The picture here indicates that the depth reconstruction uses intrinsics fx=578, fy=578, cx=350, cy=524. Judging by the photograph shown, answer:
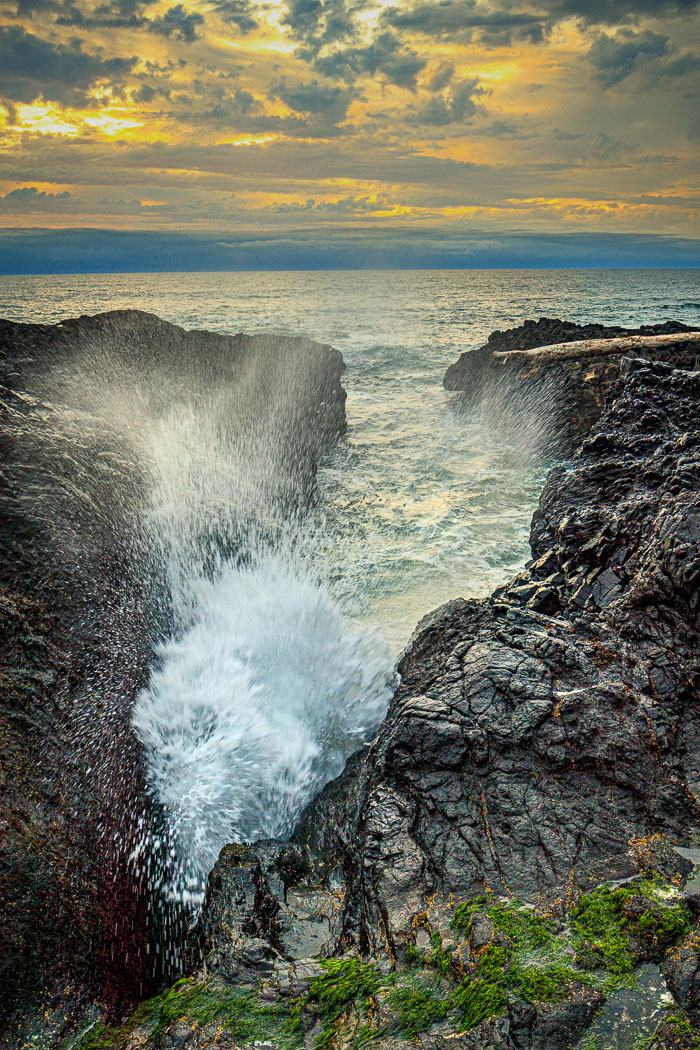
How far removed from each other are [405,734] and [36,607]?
2.97m

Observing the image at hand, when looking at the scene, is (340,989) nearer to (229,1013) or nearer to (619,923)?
(229,1013)

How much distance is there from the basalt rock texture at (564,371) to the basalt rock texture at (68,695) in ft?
29.2

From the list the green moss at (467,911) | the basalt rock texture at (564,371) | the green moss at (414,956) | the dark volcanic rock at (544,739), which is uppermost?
the basalt rock texture at (564,371)

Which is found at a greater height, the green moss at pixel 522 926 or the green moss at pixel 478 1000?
the green moss at pixel 522 926

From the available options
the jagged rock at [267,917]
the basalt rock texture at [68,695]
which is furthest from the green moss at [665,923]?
the basalt rock texture at [68,695]

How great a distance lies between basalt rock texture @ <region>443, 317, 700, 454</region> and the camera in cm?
1230

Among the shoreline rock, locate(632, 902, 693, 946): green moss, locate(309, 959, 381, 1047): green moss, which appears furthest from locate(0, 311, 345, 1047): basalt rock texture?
locate(632, 902, 693, 946): green moss

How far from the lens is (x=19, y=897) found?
3.00m

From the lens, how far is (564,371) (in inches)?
533

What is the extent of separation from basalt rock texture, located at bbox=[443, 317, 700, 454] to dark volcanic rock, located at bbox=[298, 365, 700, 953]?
316 inches

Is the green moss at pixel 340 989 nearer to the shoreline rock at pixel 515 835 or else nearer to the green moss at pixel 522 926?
the shoreline rock at pixel 515 835

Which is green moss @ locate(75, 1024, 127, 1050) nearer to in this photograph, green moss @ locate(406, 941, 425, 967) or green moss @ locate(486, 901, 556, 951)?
green moss @ locate(406, 941, 425, 967)

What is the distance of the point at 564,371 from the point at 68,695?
1270 cm

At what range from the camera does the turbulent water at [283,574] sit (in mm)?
4512
